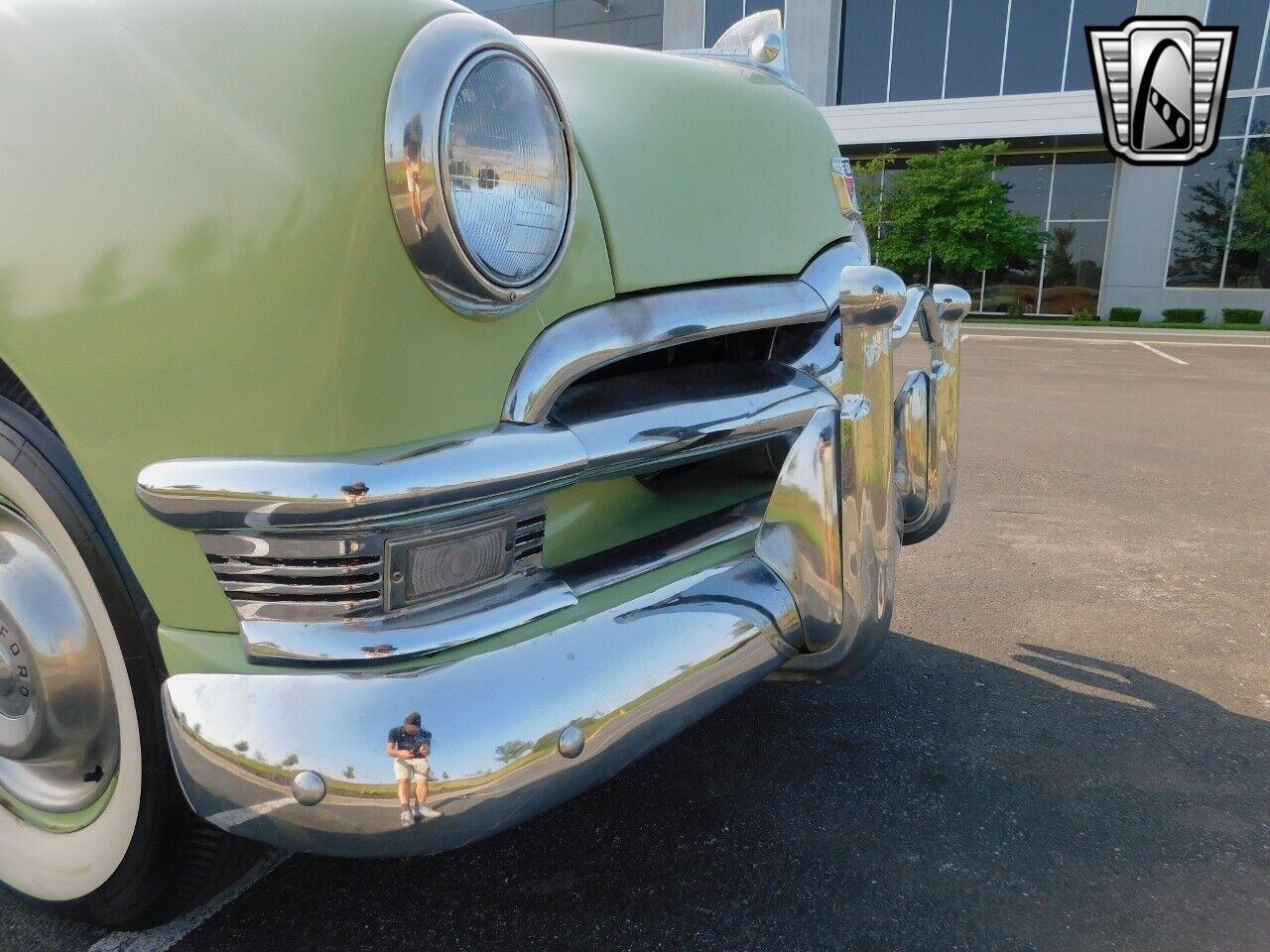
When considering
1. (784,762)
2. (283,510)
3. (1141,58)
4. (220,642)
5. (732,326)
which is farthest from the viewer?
(1141,58)

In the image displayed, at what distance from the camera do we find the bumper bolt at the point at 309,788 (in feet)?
3.44

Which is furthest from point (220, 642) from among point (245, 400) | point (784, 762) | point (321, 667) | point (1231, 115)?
point (1231, 115)

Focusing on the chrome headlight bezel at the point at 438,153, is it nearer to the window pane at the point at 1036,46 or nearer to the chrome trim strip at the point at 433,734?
the chrome trim strip at the point at 433,734

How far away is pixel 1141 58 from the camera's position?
1848 centimetres

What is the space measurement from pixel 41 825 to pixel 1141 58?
72.6ft

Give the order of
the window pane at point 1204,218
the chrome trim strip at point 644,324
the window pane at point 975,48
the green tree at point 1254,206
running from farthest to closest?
the window pane at point 975,48 < the window pane at point 1204,218 < the green tree at point 1254,206 < the chrome trim strip at point 644,324

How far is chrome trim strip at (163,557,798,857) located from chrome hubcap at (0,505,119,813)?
305mm

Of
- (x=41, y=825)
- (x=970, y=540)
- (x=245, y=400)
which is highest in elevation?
(x=245, y=400)

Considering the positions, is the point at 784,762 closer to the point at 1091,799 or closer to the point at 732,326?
the point at 1091,799

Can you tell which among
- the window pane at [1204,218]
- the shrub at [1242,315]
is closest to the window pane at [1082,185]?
the window pane at [1204,218]

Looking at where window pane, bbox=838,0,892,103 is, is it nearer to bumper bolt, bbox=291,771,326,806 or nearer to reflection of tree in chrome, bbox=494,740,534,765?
reflection of tree in chrome, bbox=494,740,534,765

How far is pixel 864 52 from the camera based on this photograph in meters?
22.7

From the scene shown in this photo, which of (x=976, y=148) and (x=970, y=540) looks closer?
(x=970, y=540)

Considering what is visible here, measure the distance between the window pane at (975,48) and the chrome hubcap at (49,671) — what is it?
78.6 ft
